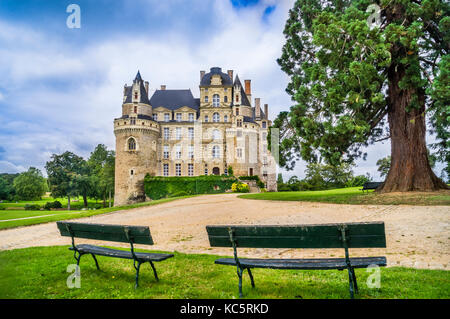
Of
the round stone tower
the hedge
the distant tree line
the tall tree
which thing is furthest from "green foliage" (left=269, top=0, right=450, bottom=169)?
the distant tree line

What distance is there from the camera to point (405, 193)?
14.8m

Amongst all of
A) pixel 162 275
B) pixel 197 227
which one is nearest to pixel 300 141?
pixel 197 227

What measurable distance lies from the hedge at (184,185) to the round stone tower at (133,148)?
1.52 metres

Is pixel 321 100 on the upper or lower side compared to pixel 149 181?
upper

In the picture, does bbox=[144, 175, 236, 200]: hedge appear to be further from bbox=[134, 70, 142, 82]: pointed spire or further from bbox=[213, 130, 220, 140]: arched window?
bbox=[134, 70, 142, 82]: pointed spire

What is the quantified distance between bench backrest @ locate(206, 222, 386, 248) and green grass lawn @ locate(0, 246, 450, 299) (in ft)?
2.04

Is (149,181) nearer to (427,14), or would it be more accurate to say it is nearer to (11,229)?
(11,229)

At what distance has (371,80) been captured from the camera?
1359 cm

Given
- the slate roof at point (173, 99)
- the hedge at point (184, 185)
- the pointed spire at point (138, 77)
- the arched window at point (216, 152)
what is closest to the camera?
the hedge at point (184, 185)

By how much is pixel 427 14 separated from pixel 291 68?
26.7ft

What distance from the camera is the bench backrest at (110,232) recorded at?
415cm

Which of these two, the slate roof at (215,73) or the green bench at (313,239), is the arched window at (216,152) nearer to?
the slate roof at (215,73)

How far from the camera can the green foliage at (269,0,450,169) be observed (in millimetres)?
12461

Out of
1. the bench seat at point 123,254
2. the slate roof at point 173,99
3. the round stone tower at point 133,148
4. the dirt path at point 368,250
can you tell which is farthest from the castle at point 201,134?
the bench seat at point 123,254
